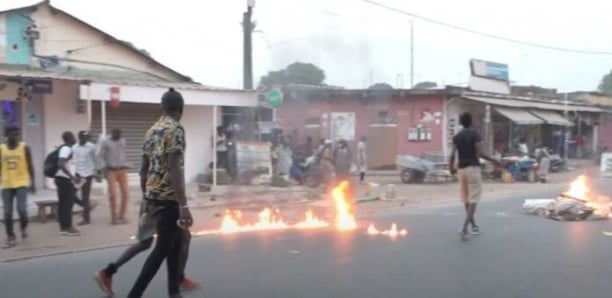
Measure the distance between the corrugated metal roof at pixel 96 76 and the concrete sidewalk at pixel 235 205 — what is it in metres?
2.40

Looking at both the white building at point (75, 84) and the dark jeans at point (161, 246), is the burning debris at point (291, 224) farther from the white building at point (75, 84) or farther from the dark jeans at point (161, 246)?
the dark jeans at point (161, 246)

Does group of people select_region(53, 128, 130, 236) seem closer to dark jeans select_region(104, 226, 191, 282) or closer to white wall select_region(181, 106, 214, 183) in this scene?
dark jeans select_region(104, 226, 191, 282)

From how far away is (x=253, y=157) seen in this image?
708 inches

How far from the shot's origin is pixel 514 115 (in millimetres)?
27859

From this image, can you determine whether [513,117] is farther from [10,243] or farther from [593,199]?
[10,243]

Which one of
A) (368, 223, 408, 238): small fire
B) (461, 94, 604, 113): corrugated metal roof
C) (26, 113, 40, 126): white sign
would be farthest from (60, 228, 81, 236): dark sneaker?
(461, 94, 604, 113): corrugated metal roof

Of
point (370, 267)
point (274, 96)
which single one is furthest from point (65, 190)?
point (274, 96)

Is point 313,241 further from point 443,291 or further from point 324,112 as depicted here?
point 324,112

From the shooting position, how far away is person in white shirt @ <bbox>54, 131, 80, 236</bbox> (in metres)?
9.77

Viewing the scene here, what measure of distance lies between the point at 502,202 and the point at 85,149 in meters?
9.06

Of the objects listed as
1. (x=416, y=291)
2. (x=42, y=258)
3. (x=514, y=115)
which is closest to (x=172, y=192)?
(x=416, y=291)

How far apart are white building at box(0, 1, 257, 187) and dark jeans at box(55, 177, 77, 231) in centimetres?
394

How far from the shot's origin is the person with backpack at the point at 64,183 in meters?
9.77

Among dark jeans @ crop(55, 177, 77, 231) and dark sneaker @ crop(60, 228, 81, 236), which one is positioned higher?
dark jeans @ crop(55, 177, 77, 231)
